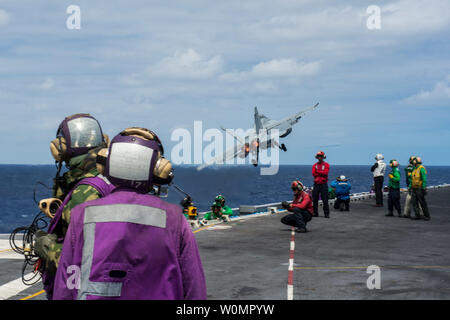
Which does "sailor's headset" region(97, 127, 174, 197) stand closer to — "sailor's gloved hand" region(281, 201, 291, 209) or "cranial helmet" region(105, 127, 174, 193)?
"cranial helmet" region(105, 127, 174, 193)

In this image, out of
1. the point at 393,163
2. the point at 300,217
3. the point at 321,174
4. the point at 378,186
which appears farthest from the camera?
the point at 378,186

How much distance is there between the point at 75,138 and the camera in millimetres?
4367

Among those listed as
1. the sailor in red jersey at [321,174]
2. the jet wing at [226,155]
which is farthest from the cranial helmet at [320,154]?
the jet wing at [226,155]

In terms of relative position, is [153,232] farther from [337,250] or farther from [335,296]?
[337,250]

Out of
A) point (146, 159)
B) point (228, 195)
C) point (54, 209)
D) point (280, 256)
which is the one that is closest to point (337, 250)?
point (280, 256)

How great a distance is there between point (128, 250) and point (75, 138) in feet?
7.00

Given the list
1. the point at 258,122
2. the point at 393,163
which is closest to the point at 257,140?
the point at 258,122

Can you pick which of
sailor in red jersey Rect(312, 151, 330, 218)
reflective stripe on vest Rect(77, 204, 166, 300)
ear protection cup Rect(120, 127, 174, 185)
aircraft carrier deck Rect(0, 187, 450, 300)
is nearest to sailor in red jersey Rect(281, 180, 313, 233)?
aircraft carrier deck Rect(0, 187, 450, 300)

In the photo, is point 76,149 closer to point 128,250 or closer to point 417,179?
point 128,250

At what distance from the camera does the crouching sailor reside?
8.31ft

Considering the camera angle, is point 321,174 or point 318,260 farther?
point 321,174
